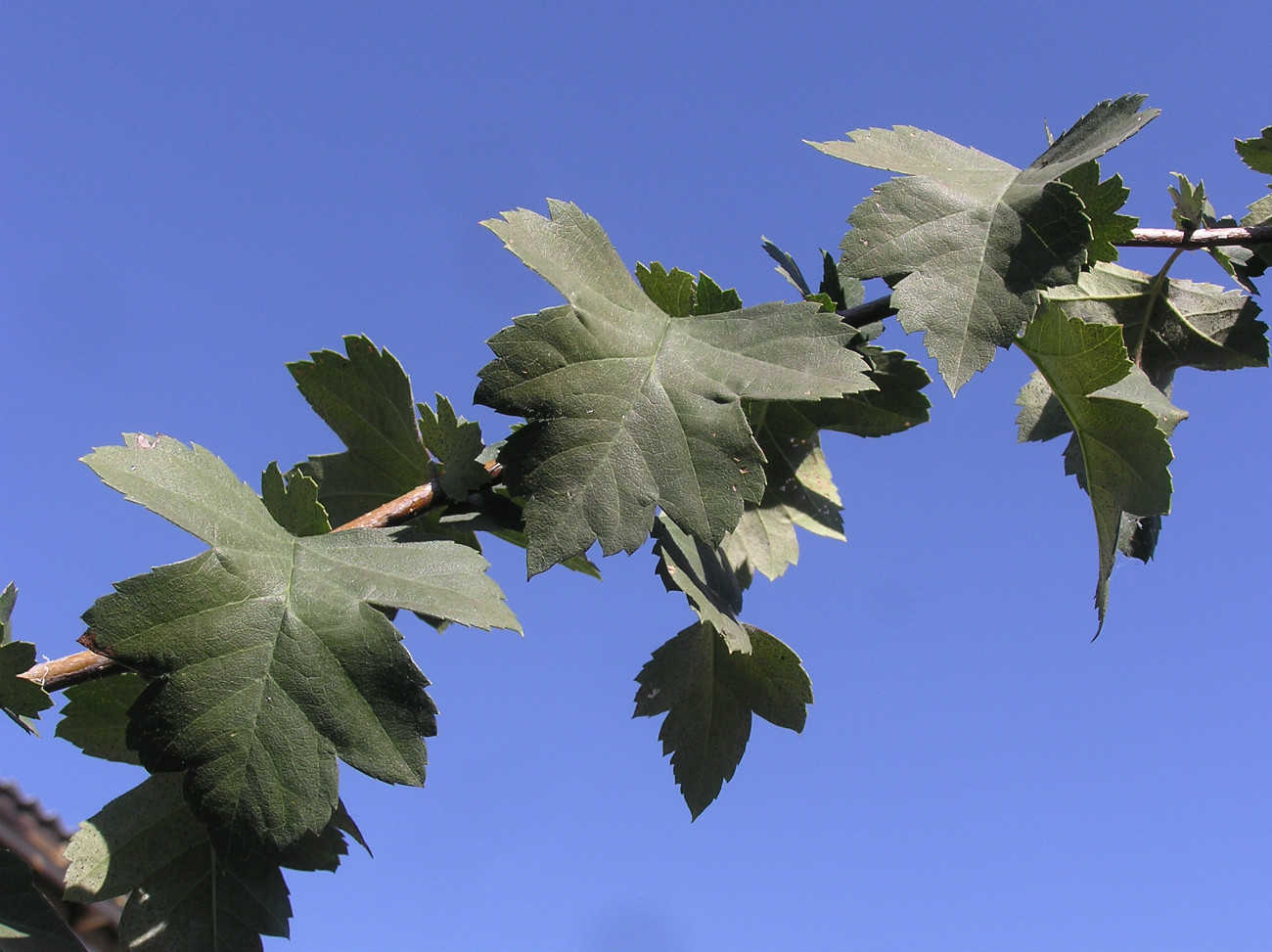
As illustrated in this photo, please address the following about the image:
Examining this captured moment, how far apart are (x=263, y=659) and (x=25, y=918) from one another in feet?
1.13

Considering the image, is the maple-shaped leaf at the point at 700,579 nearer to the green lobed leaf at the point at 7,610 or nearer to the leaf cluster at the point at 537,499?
the leaf cluster at the point at 537,499

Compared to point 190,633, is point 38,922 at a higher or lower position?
lower

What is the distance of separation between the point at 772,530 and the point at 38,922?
0.93 meters

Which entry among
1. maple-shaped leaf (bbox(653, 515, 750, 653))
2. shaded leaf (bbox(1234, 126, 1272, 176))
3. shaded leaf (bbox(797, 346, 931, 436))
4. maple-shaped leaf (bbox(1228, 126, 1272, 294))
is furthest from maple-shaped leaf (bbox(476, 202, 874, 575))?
shaded leaf (bbox(1234, 126, 1272, 176))

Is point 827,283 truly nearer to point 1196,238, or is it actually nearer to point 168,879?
point 1196,238

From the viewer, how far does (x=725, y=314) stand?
113 centimetres

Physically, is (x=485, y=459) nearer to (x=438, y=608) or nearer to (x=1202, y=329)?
(x=438, y=608)

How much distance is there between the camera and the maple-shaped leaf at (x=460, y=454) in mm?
1114

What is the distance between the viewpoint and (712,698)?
133cm

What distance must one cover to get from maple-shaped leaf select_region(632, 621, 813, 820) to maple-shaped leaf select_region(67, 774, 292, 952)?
0.48 metres

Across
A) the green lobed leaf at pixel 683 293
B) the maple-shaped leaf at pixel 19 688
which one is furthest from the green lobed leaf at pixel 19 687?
the green lobed leaf at pixel 683 293

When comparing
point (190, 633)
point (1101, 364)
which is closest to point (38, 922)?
point (190, 633)

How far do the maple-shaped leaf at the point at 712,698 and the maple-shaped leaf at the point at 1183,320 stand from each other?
0.65 metres

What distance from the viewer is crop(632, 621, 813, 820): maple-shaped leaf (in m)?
1.29
